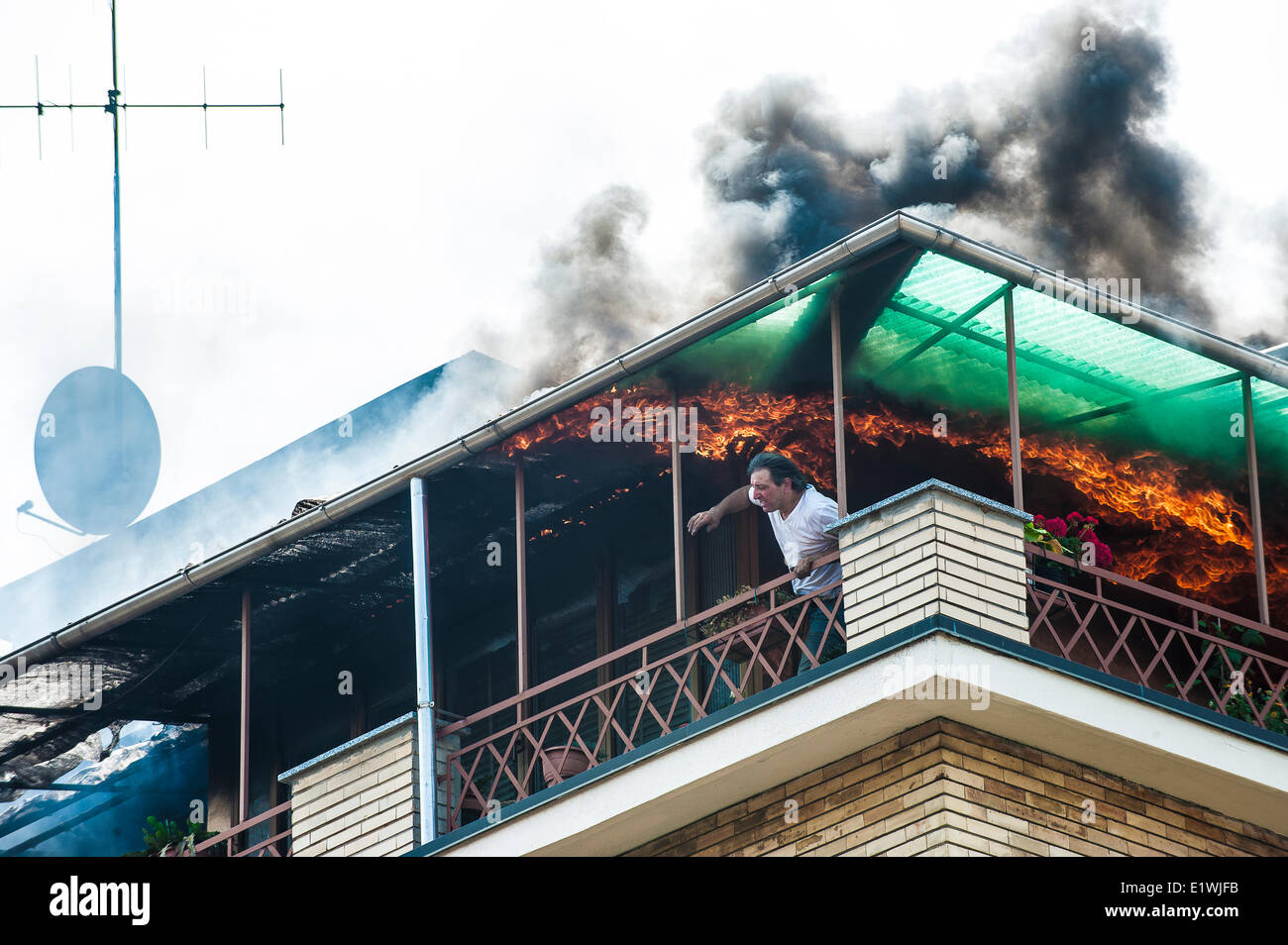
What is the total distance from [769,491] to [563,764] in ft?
7.55

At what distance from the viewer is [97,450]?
23.0m

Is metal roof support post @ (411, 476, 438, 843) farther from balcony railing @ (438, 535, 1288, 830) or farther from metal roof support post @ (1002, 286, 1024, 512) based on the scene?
metal roof support post @ (1002, 286, 1024, 512)

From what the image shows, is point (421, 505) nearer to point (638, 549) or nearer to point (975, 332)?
point (638, 549)

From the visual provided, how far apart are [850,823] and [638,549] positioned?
4409 millimetres

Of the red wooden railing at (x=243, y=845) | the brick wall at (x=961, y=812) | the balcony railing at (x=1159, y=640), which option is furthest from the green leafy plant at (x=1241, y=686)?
the red wooden railing at (x=243, y=845)

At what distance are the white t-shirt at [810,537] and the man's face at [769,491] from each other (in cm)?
11

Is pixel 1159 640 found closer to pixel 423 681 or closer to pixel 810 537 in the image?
pixel 810 537

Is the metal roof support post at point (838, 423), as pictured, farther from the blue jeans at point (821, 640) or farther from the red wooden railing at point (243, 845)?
the red wooden railing at point (243, 845)

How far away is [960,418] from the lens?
Result: 14.0 metres

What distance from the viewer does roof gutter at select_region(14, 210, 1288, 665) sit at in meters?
11.7

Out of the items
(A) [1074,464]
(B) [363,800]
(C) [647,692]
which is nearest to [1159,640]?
(A) [1074,464]
